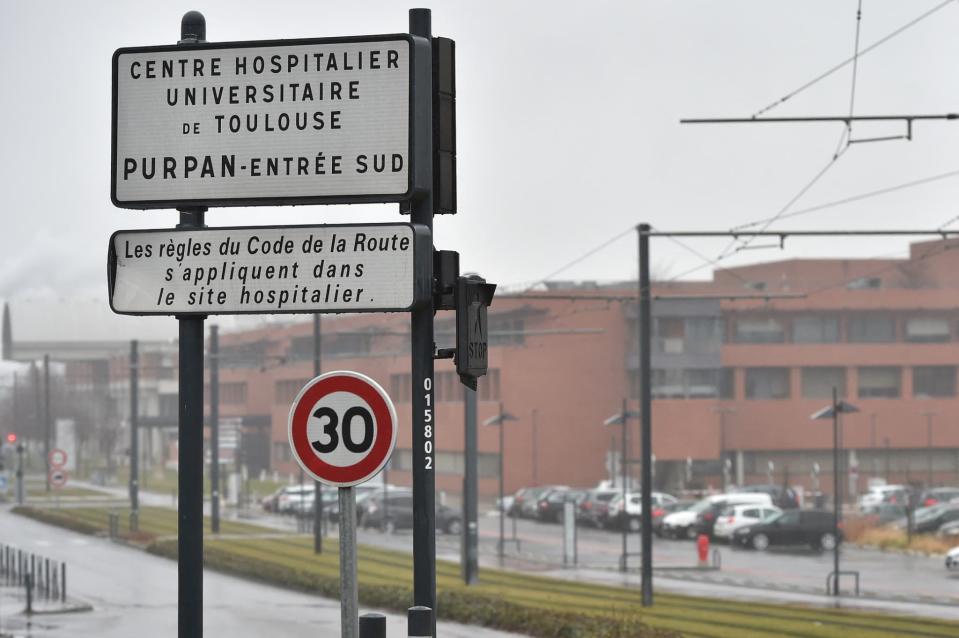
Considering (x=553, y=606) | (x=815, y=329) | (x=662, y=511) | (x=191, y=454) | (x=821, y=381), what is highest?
(x=815, y=329)

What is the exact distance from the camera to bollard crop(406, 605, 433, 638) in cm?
724

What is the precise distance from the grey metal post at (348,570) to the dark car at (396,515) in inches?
1980

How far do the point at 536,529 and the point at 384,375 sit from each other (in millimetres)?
22971

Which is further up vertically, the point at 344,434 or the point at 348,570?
the point at 344,434

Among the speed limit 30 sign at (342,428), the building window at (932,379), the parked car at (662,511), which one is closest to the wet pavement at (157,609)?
the speed limit 30 sign at (342,428)

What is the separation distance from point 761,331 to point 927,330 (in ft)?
32.0

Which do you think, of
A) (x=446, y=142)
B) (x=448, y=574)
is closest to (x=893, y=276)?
(x=448, y=574)

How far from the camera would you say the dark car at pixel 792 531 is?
53219 millimetres

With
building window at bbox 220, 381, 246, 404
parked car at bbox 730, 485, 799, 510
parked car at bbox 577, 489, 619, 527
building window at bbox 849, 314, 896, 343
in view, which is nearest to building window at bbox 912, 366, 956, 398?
building window at bbox 849, 314, 896, 343

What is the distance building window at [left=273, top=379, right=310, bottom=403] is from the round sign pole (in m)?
92.7

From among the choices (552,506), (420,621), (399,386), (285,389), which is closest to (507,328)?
(399,386)

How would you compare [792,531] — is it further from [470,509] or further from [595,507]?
[470,509]

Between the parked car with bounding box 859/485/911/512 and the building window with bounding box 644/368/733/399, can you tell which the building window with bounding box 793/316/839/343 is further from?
the parked car with bounding box 859/485/911/512

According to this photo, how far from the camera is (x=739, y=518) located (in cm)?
5494
